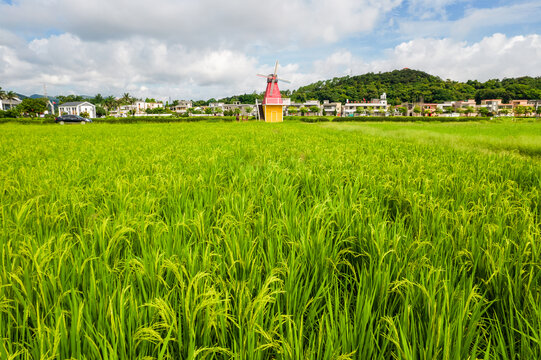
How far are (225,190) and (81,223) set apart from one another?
1514mm

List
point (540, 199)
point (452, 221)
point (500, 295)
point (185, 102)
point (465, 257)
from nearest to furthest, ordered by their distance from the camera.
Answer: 1. point (500, 295)
2. point (465, 257)
3. point (452, 221)
4. point (540, 199)
5. point (185, 102)

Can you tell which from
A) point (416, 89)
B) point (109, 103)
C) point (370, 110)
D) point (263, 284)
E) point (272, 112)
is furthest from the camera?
point (416, 89)

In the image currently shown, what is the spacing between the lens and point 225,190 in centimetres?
346

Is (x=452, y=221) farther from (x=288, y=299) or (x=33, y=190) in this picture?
(x=33, y=190)

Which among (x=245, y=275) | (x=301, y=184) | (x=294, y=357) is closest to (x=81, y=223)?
(x=245, y=275)

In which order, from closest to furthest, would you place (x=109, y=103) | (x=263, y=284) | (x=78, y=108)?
(x=263, y=284), (x=78, y=108), (x=109, y=103)

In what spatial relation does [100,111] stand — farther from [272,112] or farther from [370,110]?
[370,110]

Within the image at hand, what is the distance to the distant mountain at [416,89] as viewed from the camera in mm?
112938

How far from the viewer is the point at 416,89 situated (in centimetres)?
12469

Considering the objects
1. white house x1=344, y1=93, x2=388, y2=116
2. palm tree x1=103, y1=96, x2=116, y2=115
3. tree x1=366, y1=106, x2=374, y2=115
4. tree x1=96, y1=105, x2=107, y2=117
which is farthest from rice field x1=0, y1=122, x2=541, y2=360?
palm tree x1=103, y1=96, x2=116, y2=115

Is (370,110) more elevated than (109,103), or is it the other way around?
(109,103)

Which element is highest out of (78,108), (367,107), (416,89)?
(416,89)

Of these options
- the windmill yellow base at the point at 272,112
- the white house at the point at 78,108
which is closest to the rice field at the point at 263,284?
the windmill yellow base at the point at 272,112

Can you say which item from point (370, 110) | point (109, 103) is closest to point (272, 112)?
point (370, 110)
